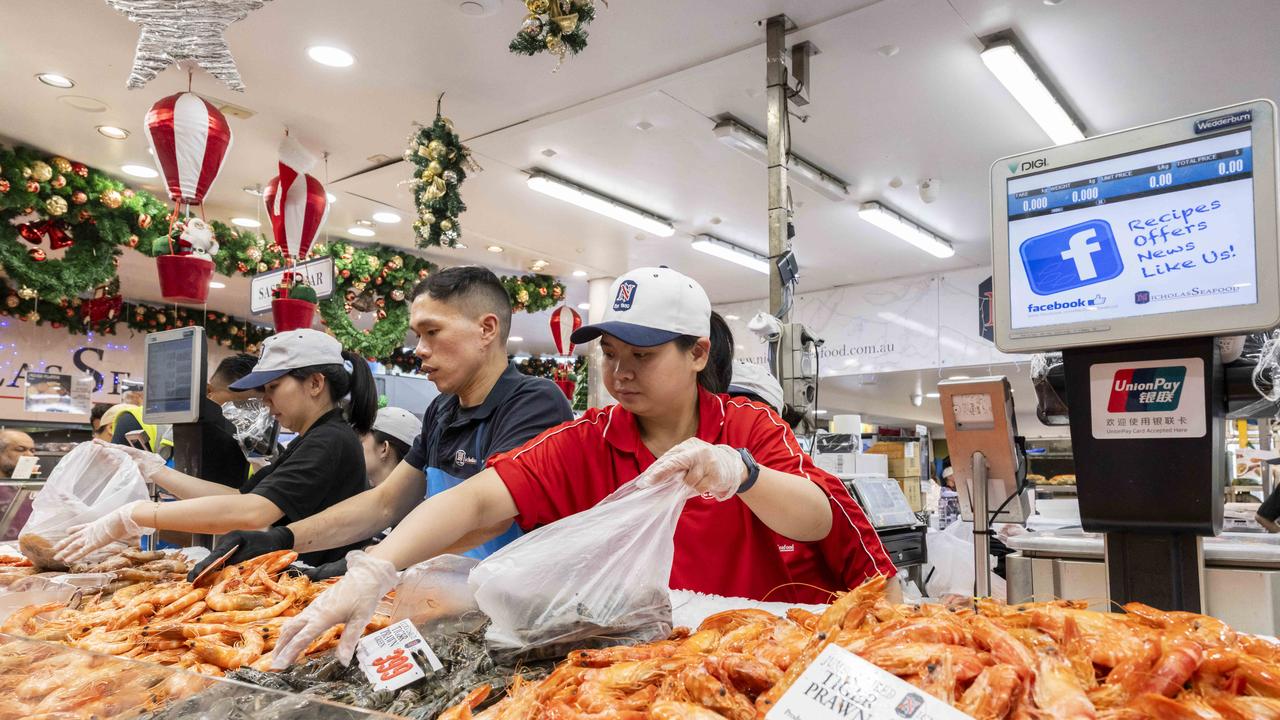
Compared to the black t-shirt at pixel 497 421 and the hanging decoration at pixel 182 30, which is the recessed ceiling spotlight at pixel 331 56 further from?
the black t-shirt at pixel 497 421

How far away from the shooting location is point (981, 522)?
212cm

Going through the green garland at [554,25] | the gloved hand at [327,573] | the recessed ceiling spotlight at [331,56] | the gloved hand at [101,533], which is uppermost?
the recessed ceiling spotlight at [331,56]

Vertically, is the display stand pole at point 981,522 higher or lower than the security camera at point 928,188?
lower

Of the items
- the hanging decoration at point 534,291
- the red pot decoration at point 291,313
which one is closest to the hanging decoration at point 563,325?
the hanging decoration at point 534,291

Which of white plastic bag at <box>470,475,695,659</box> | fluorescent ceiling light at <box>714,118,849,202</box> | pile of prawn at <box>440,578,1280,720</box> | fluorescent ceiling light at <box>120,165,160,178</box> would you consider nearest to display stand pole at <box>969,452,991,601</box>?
pile of prawn at <box>440,578,1280,720</box>

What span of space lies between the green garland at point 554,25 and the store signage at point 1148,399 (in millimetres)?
2833

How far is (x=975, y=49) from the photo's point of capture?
4645 millimetres

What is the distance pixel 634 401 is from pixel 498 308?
0.96 meters

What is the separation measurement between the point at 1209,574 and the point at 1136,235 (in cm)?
71

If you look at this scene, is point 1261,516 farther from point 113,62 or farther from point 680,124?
point 113,62

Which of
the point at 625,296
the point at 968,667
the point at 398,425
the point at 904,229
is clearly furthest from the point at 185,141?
the point at 904,229

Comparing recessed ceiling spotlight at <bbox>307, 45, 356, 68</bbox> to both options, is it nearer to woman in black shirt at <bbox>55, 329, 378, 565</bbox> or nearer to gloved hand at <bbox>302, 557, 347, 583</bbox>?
woman in black shirt at <bbox>55, 329, 378, 565</bbox>

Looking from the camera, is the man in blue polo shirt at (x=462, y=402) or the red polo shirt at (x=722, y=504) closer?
the red polo shirt at (x=722, y=504)

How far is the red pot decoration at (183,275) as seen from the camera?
484 cm
